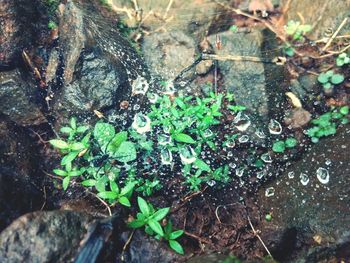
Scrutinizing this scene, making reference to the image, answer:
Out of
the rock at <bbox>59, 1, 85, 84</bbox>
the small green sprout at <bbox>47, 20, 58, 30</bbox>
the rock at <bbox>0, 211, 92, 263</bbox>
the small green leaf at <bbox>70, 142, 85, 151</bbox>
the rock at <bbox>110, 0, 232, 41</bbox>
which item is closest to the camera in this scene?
the rock at <bbox>0, 211, 92, 263</bbox>

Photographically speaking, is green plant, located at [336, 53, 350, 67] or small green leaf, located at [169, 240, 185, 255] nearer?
small green leaf, located at [169, 240, 185, 255]

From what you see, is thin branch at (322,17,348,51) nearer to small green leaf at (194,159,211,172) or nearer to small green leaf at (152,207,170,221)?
small green leaf at (194,159,211,172)

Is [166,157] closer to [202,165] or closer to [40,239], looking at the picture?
[202,165]

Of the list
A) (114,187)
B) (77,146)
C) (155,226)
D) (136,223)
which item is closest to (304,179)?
(155,226)

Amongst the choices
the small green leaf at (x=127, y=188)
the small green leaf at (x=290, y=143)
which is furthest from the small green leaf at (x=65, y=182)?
the small green leaf at (x=290, y=143)

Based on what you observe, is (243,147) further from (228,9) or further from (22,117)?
(22,117)

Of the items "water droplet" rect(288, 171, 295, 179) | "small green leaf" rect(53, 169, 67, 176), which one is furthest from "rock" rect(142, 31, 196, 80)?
"water droplet" rect(288, 171, 295, 179)

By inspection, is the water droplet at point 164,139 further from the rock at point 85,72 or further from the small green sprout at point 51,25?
the small green sprout at point 51,25
